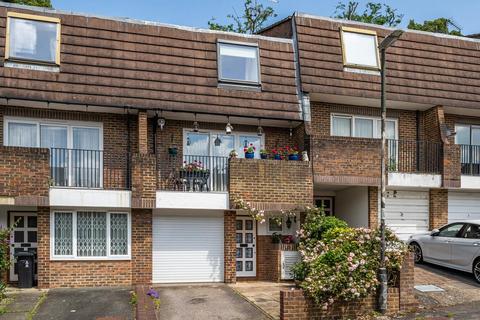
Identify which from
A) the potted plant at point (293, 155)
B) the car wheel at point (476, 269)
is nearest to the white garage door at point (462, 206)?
the car wheel at point (476, 269)

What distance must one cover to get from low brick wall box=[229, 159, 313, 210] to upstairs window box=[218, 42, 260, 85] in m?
2.62

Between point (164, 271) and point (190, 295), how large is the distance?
6.23ft

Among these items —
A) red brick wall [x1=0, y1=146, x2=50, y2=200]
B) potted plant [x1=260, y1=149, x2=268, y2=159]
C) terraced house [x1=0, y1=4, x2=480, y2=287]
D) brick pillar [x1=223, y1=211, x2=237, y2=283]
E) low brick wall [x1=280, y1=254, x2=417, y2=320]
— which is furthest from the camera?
potted plant [x1=260, y1=149, x2=268, y2=159]

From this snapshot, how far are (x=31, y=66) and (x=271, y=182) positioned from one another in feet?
23.2

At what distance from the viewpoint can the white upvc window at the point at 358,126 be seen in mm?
16337

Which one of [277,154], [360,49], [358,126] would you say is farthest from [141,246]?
[360,49]

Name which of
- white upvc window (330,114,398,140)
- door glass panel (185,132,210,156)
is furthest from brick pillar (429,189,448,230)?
door glass panel (185,132,210,156)

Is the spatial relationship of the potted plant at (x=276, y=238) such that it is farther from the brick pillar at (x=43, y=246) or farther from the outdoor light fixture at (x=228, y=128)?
the brick pillar at (x=43, y=246)

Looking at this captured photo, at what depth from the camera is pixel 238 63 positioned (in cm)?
1528

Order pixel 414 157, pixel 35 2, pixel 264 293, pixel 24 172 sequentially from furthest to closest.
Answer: pixel 35 2, pixel 414 157, pixel 264 293, pixel 24 172

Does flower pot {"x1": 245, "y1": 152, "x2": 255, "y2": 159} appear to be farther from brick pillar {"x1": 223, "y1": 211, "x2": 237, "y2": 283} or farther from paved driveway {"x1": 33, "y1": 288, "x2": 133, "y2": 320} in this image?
paved driveway {"x1": 33, "y1": 288, "x2": 133, "y2": 320}

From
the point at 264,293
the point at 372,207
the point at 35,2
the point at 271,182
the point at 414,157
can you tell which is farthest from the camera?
the point at 35,2

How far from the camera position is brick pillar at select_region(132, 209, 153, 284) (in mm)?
13531

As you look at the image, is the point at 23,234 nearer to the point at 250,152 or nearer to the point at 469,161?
the point at 250,152
